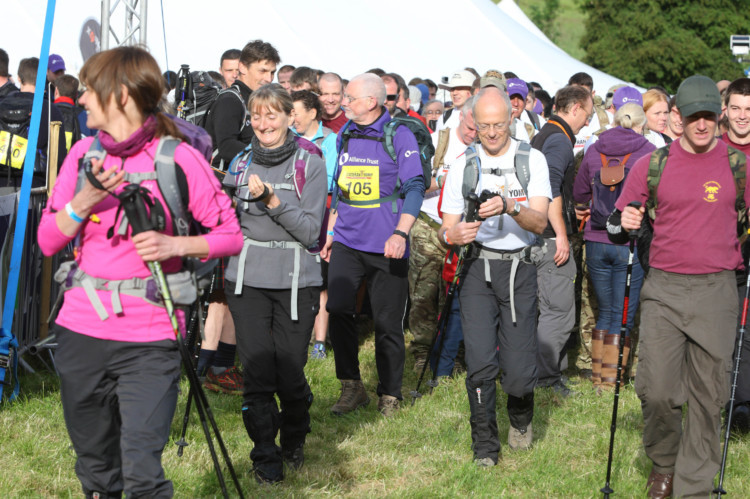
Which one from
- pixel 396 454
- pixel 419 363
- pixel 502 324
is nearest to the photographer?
pixel 502 324

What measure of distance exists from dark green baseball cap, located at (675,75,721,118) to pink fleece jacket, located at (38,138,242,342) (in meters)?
2.73

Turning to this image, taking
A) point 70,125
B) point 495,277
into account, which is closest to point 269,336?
point 495,277

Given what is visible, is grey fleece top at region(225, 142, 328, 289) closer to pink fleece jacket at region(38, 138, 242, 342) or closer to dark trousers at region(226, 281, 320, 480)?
dark trousers at region(226, 281, 320, 480)

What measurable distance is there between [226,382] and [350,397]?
3.57ft

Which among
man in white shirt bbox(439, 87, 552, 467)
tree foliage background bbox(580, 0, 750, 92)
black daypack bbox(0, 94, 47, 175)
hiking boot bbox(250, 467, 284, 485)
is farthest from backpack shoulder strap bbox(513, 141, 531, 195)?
tree foliage background bbox(580, 0, 750, 92)

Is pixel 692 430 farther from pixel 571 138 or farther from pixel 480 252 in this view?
pixel 571 138

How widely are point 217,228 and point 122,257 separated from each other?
0.39m

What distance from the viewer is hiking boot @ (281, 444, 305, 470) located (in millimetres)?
5711

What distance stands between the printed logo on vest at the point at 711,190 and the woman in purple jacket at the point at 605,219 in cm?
255

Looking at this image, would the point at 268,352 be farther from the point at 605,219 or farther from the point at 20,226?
the point at 605,219

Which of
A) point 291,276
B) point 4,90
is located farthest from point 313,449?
point 4,90

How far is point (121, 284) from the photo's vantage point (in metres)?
3.49

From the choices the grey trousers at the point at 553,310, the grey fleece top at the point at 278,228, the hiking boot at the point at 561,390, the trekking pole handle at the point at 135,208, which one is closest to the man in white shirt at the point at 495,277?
the grey fleece top at the point at 278,228

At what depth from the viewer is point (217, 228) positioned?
3656 mm
